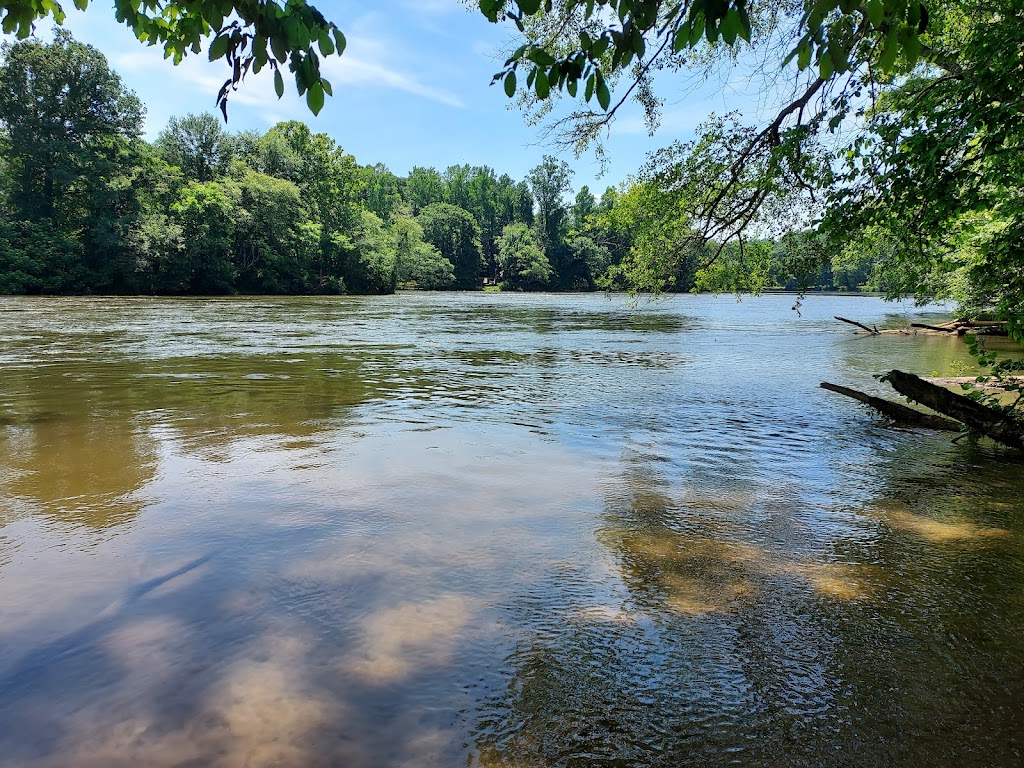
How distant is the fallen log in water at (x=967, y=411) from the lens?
6.89 m

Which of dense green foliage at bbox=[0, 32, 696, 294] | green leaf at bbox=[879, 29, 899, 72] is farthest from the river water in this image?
dense green foliage at bbox=[0, 32, 696, 294]

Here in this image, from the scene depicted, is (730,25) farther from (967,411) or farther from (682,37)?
(967,411)

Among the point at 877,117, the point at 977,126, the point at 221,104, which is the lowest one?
the point at 221,104

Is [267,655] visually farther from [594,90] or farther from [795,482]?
[795,482]

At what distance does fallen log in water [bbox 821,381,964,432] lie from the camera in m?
8.40

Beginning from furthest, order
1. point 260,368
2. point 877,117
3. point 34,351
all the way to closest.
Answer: point 34,351 < point 260,368 < point 877,117

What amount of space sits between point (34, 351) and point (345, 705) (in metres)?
17.3

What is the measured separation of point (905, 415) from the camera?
8859 millimetres

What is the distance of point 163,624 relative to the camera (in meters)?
3.18

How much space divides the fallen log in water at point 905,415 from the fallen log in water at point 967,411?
833 mm

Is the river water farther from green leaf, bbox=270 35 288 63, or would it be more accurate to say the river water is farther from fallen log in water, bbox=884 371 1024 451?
green leaf, bbox=270 35 288 63

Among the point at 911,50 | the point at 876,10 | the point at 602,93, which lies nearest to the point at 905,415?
the point at 911,50

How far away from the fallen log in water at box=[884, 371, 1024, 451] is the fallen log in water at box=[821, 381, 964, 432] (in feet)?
2.73

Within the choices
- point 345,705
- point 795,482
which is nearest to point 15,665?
point 345,705
